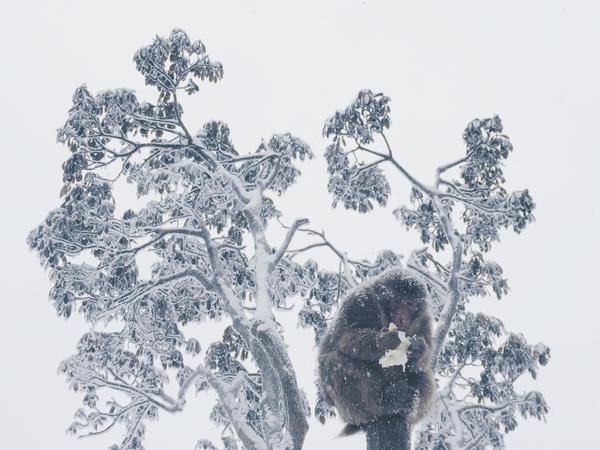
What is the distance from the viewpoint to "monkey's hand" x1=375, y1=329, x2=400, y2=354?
3.57m

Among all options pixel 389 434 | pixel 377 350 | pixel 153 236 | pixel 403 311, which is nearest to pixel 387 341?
pixel 377 350

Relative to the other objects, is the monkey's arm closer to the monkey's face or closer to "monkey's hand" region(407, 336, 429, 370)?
"monkey's hand" region(407, 336, 429, 370)

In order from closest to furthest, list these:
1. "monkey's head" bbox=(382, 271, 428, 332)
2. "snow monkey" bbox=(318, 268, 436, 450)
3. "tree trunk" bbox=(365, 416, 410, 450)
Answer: "tree trunk" bbox=(365, 416, 410, 450) → "snow monkey" bbox=(318, 268, 436, 450) → "monkey's head" bbox=(382, 271, 428, 332)

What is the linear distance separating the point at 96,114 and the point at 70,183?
98 centimetres

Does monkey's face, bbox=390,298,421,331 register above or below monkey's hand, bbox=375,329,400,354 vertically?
above

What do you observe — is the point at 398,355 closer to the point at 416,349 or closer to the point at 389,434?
the point at 416,349

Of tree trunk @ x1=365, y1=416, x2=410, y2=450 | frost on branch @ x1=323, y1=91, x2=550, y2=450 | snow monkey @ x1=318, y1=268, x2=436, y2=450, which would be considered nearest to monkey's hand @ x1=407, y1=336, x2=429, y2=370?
snow monkey @ x1=318, y1=268, x2=436, y2=450

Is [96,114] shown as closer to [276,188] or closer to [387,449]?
[276,188]

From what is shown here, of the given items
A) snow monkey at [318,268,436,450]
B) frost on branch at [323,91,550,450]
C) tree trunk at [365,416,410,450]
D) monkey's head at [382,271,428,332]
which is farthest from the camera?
frost on branch at [323,91,550,450]

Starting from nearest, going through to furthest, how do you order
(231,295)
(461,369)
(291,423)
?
1. (291,423)
2. (231,295)
3. (461,369)

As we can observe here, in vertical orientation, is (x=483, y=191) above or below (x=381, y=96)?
below

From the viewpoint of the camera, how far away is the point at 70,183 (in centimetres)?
876

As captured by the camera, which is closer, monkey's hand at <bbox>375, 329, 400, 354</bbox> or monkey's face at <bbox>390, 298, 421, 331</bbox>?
monkey's hand at <bbox>375, 329, 400, 354</bbox>

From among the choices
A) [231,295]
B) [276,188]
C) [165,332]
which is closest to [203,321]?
[165,332]
